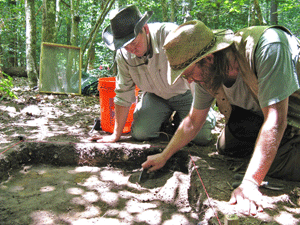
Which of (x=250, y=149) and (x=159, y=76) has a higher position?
(x=159, y=76)

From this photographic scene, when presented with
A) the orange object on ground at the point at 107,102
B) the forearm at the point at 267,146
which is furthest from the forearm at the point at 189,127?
the orange object on ground at the point at 107,102

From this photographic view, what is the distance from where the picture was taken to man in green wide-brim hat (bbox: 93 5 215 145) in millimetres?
2361

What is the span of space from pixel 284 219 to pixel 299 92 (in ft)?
2.70

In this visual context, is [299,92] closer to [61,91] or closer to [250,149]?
[250,149]

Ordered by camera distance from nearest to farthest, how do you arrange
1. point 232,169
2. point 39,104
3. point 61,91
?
1. point 232,169
2. point 39,104
3. point 61,91

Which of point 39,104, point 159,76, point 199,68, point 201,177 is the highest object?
point 199,68

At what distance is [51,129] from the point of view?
344 centimetres

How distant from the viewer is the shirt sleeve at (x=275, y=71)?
1.34 m

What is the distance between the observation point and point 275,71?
135 centimetres

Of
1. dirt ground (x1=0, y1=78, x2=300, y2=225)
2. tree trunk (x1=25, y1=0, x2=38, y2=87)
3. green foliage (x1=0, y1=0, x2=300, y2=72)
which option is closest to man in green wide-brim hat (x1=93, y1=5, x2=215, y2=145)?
dirt ground (x1=0, y1=78, x2=300, y2=225)

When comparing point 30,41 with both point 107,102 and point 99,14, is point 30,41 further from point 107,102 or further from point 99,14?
point 99,14

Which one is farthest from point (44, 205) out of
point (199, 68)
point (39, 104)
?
point (39, 104)

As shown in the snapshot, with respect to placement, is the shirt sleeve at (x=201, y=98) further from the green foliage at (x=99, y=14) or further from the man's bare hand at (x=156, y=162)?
the green foliage at (x=99, y=14)

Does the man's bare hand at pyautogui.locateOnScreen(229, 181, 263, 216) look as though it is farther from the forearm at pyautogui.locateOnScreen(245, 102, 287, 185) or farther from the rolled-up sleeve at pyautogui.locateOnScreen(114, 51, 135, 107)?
the rolled-up sleeve at pyautogui.locateOnScreen(114, 51, 135, 107)
